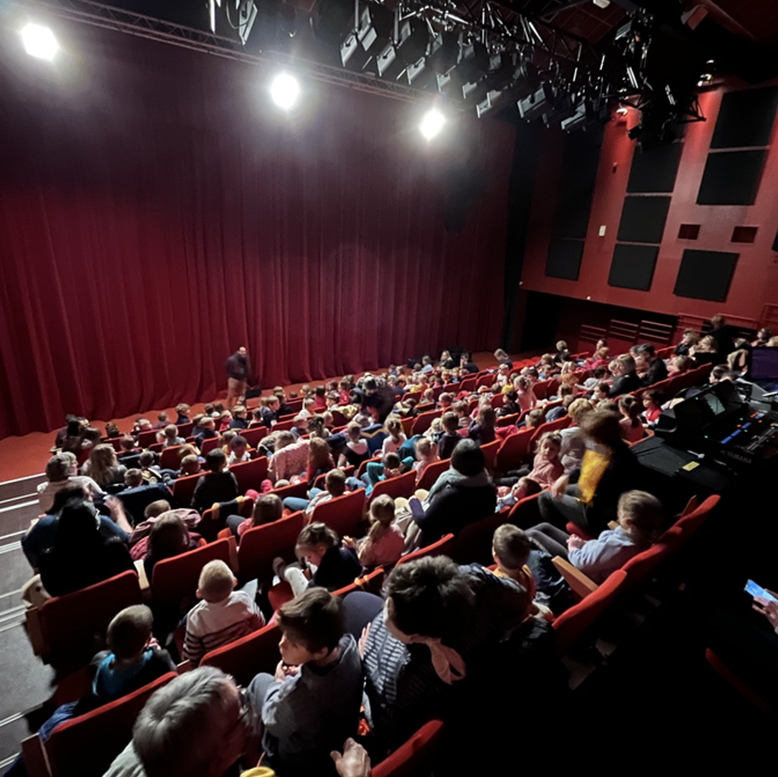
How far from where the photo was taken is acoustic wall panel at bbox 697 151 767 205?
8.25 meters

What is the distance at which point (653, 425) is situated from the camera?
192 inches

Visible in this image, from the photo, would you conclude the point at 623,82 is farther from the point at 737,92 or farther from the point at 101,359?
the point at 101,359

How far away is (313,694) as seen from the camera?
57.5 inches

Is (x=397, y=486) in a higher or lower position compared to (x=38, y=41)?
lower

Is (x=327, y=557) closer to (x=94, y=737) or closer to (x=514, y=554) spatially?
(x=514, y=554)

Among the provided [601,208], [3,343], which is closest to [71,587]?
[3,343]

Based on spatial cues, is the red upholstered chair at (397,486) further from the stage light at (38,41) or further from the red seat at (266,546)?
the stage light at (38,41)

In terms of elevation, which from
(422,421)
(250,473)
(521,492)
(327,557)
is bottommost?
(250,473)

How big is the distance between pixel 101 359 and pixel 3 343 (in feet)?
4.20

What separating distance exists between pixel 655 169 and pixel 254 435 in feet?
32.2

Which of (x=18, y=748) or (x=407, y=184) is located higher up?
(x=407, y=184)

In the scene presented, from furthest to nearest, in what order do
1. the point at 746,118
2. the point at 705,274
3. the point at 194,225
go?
the point at 705,274 → the point at 746,118 → the point at 194,225

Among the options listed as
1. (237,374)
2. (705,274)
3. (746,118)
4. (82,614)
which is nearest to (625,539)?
(82,614)

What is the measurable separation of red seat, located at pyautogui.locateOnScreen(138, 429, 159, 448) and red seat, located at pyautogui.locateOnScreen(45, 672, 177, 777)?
179 inches
